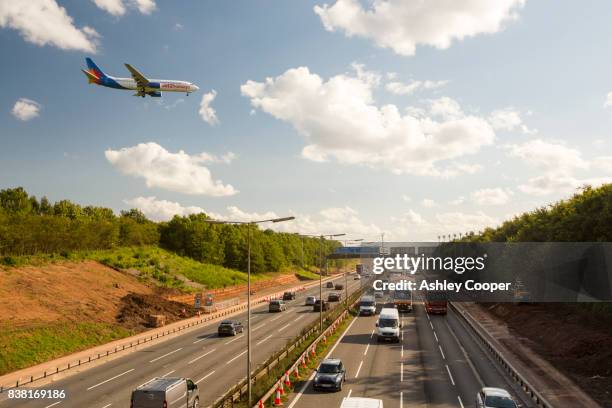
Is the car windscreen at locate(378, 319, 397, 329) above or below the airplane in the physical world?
below

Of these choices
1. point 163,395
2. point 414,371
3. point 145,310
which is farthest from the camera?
point 145,310

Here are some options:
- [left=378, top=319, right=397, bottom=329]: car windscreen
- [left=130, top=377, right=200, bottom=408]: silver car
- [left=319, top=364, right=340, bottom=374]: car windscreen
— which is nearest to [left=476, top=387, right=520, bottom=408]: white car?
[left=319, top=364, right=340, bottom=374]: car windscreen

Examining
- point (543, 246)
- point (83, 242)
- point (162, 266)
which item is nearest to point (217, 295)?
point (162, 266)

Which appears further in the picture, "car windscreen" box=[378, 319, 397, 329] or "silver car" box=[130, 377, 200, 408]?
"car windscreen" box=[378, 319, 397, 329]

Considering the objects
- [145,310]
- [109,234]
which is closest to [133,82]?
[145,310]

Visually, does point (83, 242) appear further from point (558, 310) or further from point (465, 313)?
point (558, 310)

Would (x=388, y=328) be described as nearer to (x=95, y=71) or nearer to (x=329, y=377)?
(x=329, y=377)

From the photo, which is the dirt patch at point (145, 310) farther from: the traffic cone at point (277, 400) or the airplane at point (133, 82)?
the traffic cone at point (277, 400)

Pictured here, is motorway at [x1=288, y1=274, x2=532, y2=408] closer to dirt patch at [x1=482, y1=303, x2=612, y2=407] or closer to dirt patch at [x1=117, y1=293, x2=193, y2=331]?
dirt patch at [x1=482, y1=303, x2=612, y2=407]
